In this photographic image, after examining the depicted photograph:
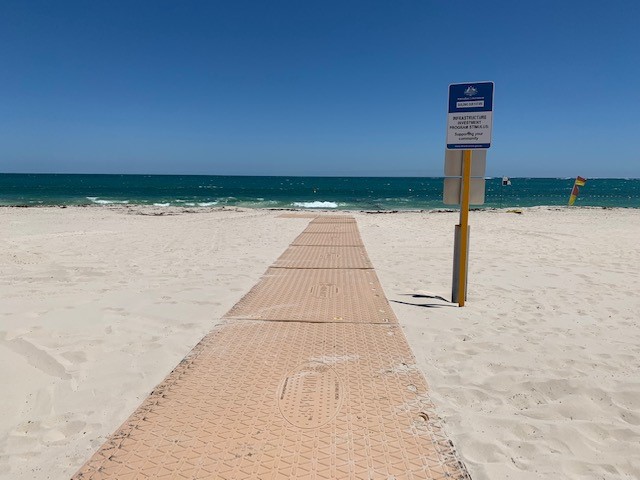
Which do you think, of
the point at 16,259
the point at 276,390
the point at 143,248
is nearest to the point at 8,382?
the point at 276,390

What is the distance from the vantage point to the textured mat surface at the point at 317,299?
4910 millimetres

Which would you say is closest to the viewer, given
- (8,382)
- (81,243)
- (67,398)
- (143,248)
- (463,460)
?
(463,460)

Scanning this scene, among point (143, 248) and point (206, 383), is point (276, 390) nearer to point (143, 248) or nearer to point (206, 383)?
point (206, 383)

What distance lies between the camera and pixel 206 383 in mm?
3275

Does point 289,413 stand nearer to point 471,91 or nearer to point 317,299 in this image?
point 317,299

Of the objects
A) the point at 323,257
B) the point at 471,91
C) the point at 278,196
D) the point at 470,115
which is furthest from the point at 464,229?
the point at 278,196

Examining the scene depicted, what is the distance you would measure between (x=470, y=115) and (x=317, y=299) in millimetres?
2895

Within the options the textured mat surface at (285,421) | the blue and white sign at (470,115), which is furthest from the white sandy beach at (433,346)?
the blue and white sign at (470,115)

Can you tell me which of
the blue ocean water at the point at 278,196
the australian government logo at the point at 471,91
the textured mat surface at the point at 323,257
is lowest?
the textured mat surface at the point at 323,257

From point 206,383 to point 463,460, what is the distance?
6.10ft

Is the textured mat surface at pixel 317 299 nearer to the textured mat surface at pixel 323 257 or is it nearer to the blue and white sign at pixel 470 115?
the textured mat surface at pixel 323 257

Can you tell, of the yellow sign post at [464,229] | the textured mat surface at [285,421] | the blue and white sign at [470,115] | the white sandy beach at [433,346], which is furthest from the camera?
the yellow sign post at [464,229]

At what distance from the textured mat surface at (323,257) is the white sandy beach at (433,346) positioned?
1.31 ft

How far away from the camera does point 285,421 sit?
2.75 m
